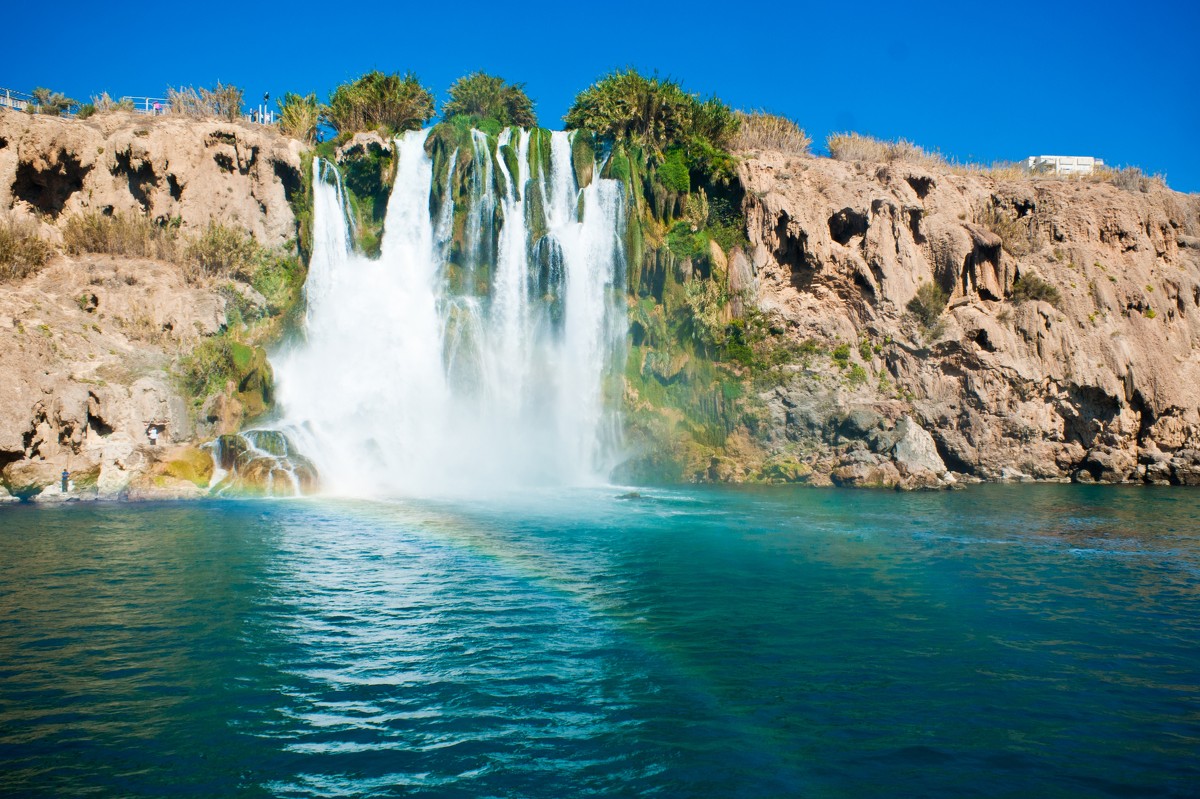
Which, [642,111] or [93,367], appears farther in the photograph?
[642,111]

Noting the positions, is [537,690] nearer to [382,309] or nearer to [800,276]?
[382,309]

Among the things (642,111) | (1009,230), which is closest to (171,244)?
(642,111)

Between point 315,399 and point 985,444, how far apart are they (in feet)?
85.8

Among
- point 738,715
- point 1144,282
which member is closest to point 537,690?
point 738,715

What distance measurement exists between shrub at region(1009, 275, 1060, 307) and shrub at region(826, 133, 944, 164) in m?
9.52

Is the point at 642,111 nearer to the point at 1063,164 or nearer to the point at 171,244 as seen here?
the point at 171,244

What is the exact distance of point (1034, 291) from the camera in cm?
Result: 3609

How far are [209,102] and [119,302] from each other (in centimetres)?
1406

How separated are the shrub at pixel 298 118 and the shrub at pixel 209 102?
208 cm

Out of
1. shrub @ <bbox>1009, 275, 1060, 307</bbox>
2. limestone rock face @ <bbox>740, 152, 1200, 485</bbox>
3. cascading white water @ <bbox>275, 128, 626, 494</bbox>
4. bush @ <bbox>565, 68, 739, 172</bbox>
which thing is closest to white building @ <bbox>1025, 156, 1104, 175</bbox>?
limestone rock face @ <bbox>740, 152, 1200, 485</bbox>

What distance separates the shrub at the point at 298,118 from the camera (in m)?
36.4

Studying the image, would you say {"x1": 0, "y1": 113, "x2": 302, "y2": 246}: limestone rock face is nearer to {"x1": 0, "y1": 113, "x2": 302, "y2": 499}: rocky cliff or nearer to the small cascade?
{"x1": 0, "y1": 113, "x2": 302, "y2": 499}: rocky cliff

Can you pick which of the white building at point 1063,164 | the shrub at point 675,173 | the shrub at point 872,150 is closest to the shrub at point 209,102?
the shrub at point 675,173

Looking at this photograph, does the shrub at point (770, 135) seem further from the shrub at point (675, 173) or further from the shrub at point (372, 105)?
the shrub at point (372, 105)
